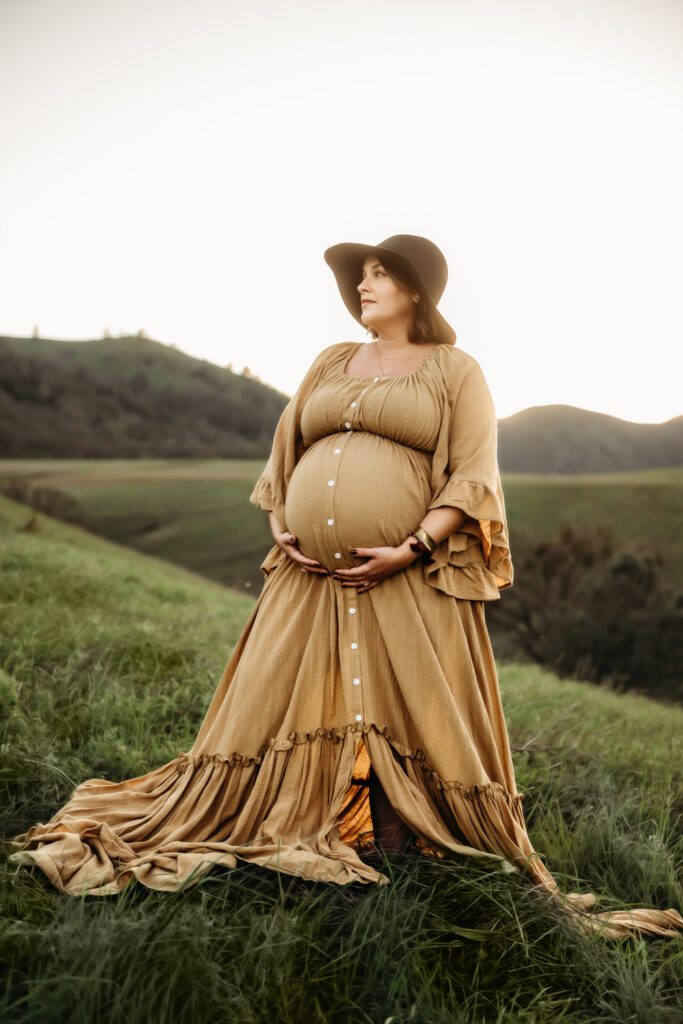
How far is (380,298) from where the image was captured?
112 inches

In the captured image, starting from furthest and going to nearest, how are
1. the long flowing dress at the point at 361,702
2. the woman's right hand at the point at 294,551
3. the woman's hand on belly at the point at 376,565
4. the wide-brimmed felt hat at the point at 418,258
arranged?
the wide-brimmed felt hat at the point at 418,258
the woman's right hand at the point at 294,551
the woman's hand on belly at the point at 376,565
the long flowing dress at the point at 361,702

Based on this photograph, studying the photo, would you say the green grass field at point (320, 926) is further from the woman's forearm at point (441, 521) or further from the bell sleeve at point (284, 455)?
the bell sleeve at point (284, 455)

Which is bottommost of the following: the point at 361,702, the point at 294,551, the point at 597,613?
the point at 597,613

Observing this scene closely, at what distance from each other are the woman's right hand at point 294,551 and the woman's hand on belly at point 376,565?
0.35 feet

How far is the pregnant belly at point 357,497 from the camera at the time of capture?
2551 mm

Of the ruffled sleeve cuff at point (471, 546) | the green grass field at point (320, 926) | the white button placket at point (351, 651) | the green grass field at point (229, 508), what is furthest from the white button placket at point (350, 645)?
the green grass field at point (229, 508)

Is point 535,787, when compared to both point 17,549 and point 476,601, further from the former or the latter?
point 17,549

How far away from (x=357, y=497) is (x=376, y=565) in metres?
0.25

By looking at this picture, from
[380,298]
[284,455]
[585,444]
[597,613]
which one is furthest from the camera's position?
[585,444]

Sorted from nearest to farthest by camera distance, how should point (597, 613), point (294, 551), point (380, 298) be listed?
point (294, 551) → point (380, 298) → point (597, 613)

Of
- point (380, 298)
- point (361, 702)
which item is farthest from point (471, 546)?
point (380, 298)

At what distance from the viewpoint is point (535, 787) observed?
3732 mm

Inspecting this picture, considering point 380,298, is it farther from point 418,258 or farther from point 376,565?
point 376,565

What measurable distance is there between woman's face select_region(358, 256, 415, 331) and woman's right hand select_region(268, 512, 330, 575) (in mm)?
911
